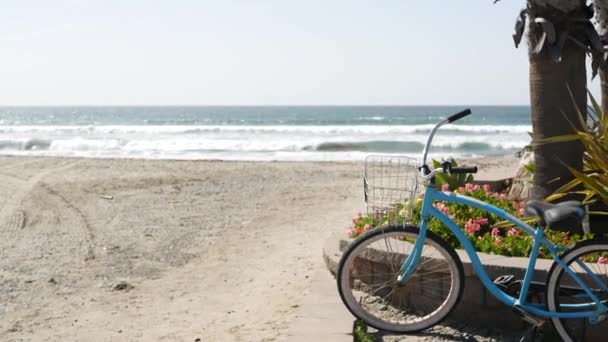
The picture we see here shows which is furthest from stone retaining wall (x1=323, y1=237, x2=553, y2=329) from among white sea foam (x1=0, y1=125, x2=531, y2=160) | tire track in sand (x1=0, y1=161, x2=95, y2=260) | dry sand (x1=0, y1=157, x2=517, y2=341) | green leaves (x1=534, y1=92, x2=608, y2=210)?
white sea foam (x1=0, y1=125, x2=531, y2=160)

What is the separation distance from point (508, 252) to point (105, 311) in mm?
3131

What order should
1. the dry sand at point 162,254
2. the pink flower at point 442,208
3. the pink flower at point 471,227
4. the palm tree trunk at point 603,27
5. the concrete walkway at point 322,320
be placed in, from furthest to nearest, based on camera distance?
the palm tree trunk at point 603,27 < the dry sand at point 162,254 < the pink flower at point 442,208 < the pink flower at point 471,227 < the concrete walkway at point 322,320

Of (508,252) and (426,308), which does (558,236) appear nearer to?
(508,252)

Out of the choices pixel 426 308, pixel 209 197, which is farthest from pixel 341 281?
pixel 209 197

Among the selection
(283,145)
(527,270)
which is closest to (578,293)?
(527,270)

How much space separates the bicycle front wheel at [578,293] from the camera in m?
3.57

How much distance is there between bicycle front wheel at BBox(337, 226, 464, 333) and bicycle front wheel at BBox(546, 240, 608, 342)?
1.69ft

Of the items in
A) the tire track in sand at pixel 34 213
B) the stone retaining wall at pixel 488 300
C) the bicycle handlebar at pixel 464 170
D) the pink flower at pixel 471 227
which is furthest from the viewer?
the tire track in sand at pixel 34 213

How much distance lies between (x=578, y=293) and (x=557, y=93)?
1.88 meters

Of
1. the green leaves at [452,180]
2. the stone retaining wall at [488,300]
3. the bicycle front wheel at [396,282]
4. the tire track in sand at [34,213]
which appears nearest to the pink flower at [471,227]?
the stone retaining wall at [488,300]

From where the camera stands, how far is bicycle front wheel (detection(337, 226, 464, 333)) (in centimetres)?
394

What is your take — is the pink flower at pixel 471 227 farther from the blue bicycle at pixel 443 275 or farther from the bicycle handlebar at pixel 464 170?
the bicycle handlebar at pixel 464 170

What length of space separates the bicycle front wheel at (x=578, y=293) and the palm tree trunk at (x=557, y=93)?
1.42 m

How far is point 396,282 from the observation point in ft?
13.6
